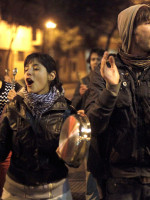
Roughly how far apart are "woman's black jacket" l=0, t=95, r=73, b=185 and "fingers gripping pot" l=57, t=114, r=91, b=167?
1.58ft

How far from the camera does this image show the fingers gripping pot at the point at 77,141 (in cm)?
203

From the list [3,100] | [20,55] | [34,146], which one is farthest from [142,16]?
[20,55]

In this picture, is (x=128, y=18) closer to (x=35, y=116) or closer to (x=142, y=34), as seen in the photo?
(x=142, y=34)

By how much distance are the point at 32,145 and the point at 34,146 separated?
0.02m

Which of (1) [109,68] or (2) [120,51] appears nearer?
(1) [109,68]

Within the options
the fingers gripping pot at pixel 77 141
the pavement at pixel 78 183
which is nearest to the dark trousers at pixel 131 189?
the fingers gripping pot at pixel 77 141

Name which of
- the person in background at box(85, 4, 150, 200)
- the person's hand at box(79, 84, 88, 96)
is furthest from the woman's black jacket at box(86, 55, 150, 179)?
the person's hand at box(79, 84, 88, 96)

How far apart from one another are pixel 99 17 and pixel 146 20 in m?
19.3

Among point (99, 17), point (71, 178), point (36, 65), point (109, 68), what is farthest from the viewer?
point (99, 17)

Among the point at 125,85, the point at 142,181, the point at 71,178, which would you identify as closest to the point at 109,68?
the point at 125,85

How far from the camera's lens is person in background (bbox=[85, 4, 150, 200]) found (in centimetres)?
208

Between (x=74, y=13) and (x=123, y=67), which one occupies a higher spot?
(x=74, y=13)

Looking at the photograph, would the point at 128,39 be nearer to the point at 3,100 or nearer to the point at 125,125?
the point at 125,125

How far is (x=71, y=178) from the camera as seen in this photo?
233 inches
